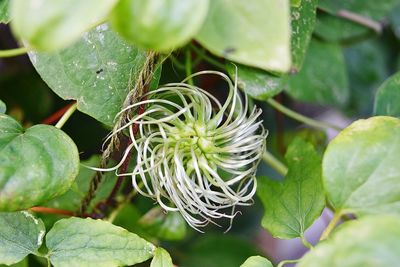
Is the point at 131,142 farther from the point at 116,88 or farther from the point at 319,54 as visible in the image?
the point at 319,54

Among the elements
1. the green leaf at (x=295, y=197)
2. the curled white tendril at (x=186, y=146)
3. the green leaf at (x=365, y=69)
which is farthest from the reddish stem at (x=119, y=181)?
the green leaf at (x=365, y=69)

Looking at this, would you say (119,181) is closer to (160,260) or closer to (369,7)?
(160,260)

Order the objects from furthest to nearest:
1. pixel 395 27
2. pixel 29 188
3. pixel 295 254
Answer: pixel 295 254 < pixel 395 27 < pixel 29 188

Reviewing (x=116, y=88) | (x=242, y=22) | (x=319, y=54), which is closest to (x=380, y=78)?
(x=319, y=54)

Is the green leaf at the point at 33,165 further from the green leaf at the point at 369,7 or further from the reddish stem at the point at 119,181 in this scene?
the green leaf at the point at 369,7

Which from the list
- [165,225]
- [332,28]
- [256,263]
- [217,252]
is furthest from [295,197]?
[217,252]
